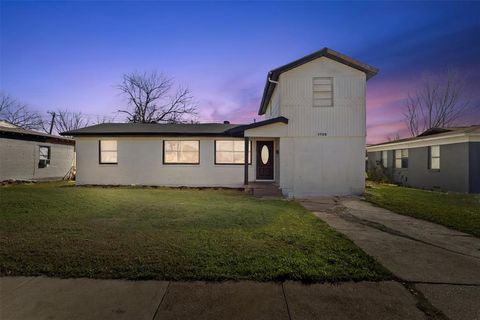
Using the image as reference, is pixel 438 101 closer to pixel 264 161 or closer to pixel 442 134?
pixel 442 134

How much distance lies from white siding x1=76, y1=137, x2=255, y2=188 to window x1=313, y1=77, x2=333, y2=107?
477 centimetres

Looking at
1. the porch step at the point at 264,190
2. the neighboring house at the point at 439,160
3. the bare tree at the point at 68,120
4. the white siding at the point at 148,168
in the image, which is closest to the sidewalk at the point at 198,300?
the porch step at the point at 264,190

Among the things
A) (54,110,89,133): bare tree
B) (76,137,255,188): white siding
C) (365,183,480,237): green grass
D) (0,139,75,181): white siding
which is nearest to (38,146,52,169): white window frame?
(0,139,75,181): white siding

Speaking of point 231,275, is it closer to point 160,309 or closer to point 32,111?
point 160,309

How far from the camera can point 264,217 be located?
6.61 meters

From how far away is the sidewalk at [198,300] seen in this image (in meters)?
2.47

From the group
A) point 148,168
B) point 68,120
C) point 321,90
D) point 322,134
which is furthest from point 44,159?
point 68,120

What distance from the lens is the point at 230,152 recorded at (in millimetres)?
13594

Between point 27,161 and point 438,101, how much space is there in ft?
129

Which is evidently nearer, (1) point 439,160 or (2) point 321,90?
(2) point 321,90

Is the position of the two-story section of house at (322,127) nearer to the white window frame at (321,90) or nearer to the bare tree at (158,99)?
the white window frame at (321,90)

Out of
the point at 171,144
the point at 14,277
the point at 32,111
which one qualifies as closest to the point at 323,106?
the point at 171,144

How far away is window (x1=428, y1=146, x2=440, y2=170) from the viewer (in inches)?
563

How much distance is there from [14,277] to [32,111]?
1939 inches
